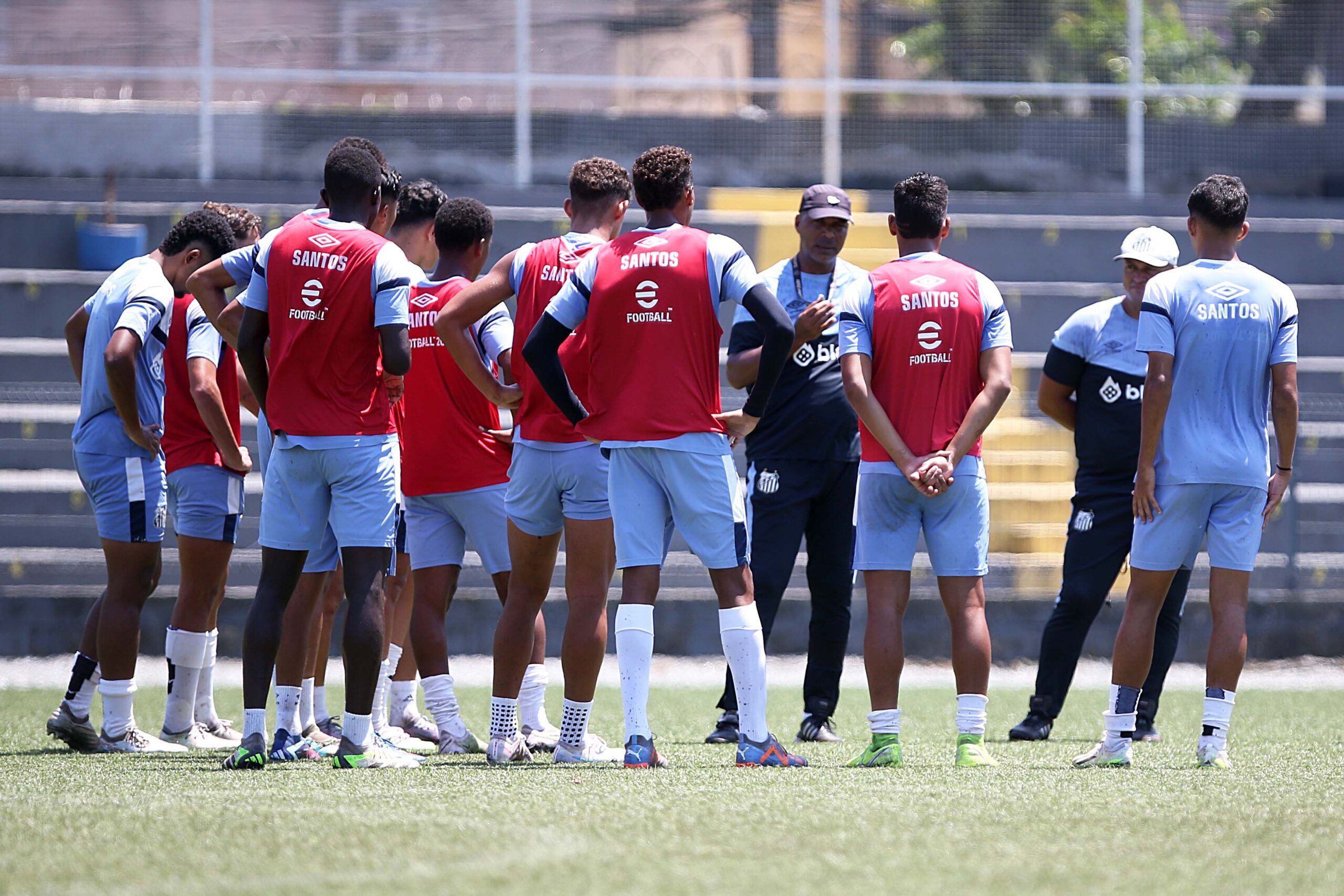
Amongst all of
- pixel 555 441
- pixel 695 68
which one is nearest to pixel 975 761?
pixel 555 441

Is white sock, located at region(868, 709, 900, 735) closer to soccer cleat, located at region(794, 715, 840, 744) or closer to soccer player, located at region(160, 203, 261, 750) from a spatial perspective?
soccer cleat, located at region(794, 715, 840, 744)

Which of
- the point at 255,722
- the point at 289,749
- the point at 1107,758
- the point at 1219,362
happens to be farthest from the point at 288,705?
the point at 1219,362

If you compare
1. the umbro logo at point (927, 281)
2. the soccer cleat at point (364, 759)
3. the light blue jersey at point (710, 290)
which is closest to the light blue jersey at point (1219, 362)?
the umbro logo at point (927, 281)

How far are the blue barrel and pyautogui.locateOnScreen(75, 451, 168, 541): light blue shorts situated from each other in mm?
7684

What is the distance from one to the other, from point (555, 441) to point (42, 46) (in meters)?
11.3

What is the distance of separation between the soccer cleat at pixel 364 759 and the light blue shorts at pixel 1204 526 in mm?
2819

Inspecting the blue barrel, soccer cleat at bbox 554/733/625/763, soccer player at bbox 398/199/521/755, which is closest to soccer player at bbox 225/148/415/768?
soccer cleat at bbox 554/733/625/763

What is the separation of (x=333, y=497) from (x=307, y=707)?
1505 mm

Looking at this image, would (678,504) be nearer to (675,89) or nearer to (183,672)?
(183,672)

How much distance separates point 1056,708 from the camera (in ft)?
22.0

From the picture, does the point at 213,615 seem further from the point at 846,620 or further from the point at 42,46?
the point at 42,46

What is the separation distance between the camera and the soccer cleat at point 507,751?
546 cm

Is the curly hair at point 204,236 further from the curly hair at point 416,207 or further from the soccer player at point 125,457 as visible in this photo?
the curly hair at point 416,207

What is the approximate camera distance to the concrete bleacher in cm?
1059
